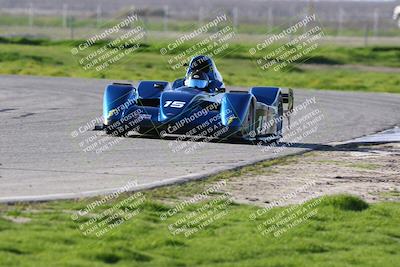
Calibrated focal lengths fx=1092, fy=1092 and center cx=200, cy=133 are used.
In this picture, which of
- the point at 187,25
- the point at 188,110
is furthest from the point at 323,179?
the point at 187,25

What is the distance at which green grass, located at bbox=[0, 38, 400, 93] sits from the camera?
113 ft

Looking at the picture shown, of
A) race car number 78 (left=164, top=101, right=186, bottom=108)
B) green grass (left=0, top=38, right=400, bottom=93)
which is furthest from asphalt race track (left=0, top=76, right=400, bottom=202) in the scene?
green grass (left=0, top=38, right=400, bottom=93)

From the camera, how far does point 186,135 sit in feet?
53.0

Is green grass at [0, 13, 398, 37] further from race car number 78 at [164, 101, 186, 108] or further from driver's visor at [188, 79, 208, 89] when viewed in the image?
race car number 78 at [164, 101, 186, 108]

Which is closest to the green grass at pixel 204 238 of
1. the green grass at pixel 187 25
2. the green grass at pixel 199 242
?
the green grass at pixel 199 242

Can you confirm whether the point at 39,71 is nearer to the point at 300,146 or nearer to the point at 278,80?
the point at 278,80

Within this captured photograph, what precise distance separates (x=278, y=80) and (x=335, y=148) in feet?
60.1

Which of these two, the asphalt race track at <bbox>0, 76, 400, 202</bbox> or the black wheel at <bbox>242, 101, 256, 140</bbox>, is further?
the black wheel at <bbox>242, 101, 256, 140</bbox>

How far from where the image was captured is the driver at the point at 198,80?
55.2ft

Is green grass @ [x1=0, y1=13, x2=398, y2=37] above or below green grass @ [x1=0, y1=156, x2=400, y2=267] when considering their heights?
below

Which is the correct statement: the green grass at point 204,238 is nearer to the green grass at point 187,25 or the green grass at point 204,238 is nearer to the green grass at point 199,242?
the green grass at point 199,242

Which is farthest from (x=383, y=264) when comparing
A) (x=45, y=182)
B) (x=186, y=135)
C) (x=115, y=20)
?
(x=115, y=20)

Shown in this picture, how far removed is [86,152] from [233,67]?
83.0 ft

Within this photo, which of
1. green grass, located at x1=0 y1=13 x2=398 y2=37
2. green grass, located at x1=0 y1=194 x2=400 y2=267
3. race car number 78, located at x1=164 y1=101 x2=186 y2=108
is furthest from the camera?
green grass, located at x1=0 y1=13 x2=398 y2=37
